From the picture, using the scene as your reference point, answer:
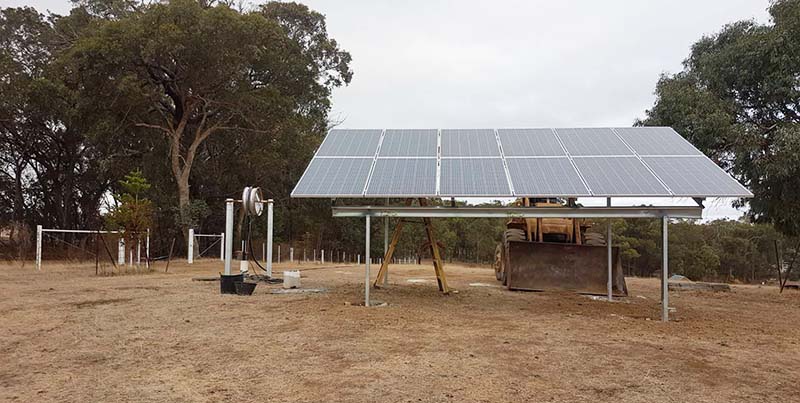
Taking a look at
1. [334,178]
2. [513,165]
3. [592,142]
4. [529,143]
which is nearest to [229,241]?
[334,178]

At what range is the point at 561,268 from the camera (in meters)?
12.9

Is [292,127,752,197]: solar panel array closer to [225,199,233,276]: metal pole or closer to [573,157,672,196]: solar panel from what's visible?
[573,157,672,196]: solar panel

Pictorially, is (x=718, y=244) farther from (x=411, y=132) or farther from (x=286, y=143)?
(x=411, y=132)

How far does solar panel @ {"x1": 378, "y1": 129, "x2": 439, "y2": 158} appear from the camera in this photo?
36.2ft

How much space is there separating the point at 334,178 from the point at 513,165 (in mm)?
3216

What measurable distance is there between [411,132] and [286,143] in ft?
68.9

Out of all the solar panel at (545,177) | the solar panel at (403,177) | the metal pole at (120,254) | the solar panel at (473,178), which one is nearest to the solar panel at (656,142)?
the solar panel at (545,177)

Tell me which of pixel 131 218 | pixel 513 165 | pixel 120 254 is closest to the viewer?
pixel 513 165

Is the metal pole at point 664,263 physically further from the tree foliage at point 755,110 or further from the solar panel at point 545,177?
the tree foliage at point 755,110

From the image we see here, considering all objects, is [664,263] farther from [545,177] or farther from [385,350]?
[385,350]

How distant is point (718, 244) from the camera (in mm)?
52625

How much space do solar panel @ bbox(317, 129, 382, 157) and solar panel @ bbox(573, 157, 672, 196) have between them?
403cm

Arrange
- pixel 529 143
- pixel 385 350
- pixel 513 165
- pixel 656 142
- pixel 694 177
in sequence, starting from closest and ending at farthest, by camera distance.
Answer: pixel 385 350
pixel 694 177
pixel 513 165
pixel 656 142
pixel 529 143

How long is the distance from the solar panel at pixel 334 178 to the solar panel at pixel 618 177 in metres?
3.78
